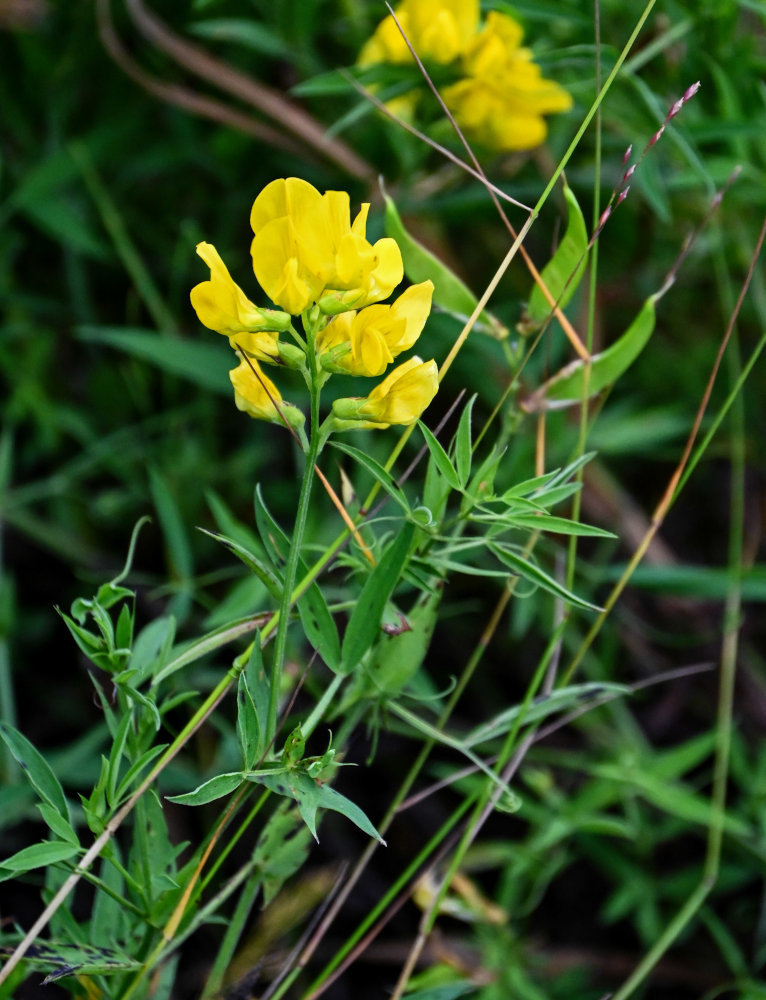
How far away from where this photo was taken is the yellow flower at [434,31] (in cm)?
108

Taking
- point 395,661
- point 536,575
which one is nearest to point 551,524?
point 536,575

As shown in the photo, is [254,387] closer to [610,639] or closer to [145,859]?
[145,859]

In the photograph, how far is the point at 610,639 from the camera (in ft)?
4.16

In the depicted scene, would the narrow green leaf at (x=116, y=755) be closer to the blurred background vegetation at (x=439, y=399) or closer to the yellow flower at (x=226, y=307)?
the yellow flower at (x=226, y=307)

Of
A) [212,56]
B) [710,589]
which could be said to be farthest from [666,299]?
[212,56]

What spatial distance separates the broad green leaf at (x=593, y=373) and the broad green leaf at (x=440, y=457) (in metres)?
0.20

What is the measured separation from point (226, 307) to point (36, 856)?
350mm

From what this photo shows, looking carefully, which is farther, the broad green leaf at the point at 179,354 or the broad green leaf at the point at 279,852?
the broad green leaf at the point at 179,354

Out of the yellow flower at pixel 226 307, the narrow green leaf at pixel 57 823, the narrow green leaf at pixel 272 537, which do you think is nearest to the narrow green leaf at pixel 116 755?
the narrow green leaf at pixel 57 823

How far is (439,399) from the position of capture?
1332mm

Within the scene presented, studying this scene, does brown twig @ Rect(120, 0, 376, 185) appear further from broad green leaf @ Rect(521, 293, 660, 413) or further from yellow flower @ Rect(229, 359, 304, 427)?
yellow flower @ Rect(229, 359, 304, 427)

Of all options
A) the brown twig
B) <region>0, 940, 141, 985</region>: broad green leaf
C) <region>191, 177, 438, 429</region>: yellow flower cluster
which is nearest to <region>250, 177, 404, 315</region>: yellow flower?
<region>191, 177, 438, 429</region>: yellow flower cluster

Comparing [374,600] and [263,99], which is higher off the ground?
[263,99]

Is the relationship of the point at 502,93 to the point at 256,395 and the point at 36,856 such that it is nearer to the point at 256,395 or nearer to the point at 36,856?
the point at 256,395
